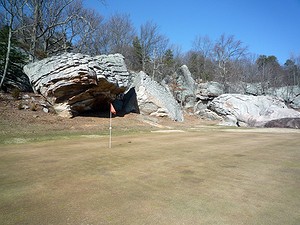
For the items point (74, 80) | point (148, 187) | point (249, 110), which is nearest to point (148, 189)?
point (148, 187)

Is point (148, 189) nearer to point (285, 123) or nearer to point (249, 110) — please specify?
point (285, 123)

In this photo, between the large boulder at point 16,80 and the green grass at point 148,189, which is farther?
the large boulder at point 16,80

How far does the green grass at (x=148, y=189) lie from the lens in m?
3.43

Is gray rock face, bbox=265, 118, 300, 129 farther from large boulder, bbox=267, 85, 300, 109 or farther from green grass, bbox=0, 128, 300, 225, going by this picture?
large boulder, bbox=267, 85, 300, 109

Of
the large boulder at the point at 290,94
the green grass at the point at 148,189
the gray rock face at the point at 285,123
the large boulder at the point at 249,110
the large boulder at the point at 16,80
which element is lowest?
the green grass at the point at 148,189

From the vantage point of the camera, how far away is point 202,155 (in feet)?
26.6

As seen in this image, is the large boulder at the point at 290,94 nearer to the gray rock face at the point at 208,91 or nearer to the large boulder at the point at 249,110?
the gray rock face at the point at 208,91

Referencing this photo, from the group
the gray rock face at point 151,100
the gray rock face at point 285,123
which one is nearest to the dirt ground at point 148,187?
the gray rock face at point 151,100

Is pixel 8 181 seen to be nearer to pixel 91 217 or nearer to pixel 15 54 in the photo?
pixel 91 217

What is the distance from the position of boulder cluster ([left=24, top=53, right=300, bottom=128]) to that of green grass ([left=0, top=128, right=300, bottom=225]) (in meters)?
11.5

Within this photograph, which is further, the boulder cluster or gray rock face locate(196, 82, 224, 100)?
gray rock face locate(196, 82, 224, 100)

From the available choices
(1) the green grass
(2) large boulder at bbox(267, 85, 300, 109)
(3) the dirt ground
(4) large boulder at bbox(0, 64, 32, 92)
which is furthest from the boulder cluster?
(2) large boulder at bbox(267, 85, 300, 109)

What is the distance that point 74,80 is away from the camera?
17719 millimetres

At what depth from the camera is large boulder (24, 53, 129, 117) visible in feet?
58.4
